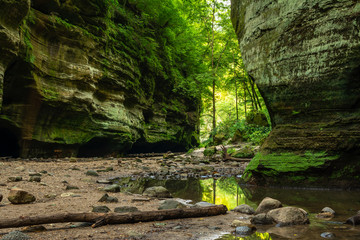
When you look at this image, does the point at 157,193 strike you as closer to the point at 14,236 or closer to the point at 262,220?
the point at 262,220

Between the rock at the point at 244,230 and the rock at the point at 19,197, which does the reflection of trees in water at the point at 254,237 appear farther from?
the rock at the point at 19,197

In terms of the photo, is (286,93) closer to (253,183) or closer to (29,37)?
(253,183)

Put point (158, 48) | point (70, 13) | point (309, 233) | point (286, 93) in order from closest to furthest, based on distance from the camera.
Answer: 1. point (309, 233)
2. point (286, 93)
3. point (70, 13)
4. point (158, 48)

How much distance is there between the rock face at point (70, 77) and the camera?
9.91 metres

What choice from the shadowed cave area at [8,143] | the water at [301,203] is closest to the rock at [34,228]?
the water at [301,203]

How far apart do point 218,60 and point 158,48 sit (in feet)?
19.4

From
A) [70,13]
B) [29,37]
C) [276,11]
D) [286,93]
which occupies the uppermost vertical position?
[70,13]

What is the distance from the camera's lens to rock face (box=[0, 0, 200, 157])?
32.5 ft

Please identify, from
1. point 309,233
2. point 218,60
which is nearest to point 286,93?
point 309,233

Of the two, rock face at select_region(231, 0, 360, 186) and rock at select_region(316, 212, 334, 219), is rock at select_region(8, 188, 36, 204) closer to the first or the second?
rock at select_region(316, 212, 334, 219)

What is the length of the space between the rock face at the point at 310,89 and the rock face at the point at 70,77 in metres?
8.99

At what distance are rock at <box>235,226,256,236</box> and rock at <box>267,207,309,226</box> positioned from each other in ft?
1.17

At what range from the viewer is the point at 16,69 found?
32.1 feet

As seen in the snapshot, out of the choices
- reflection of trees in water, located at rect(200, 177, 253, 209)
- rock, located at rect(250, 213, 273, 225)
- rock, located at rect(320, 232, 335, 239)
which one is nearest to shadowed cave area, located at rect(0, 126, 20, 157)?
reflection of trees in water, located at rect(200, 177, 253, 209)
